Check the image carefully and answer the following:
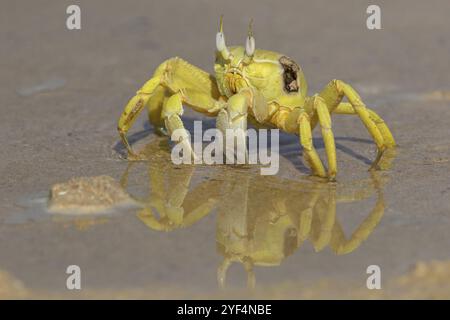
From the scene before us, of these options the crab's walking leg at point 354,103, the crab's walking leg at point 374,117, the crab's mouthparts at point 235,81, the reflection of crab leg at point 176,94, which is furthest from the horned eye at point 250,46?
the crab's walking leg at point 374,117

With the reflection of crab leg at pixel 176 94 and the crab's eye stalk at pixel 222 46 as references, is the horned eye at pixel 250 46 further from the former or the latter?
the reflection of crab leg at pixel 176 94

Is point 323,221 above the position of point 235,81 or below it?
below

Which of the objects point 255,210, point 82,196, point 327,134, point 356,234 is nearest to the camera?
point 356,234

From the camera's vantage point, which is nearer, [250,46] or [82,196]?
[82,196]

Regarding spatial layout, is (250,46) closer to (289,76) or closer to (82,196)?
(289,76)

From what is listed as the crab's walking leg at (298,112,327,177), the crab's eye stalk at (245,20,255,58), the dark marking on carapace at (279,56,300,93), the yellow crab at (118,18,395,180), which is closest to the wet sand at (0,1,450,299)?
the crab's walking leg at (298,112,327,177)

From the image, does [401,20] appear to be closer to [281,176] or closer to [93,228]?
[281,176]

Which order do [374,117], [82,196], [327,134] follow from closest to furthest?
1. [82,196]
2. [327,134]
3. [374,117]

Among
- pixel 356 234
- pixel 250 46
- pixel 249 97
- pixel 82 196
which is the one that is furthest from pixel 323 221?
pixel 250 46
